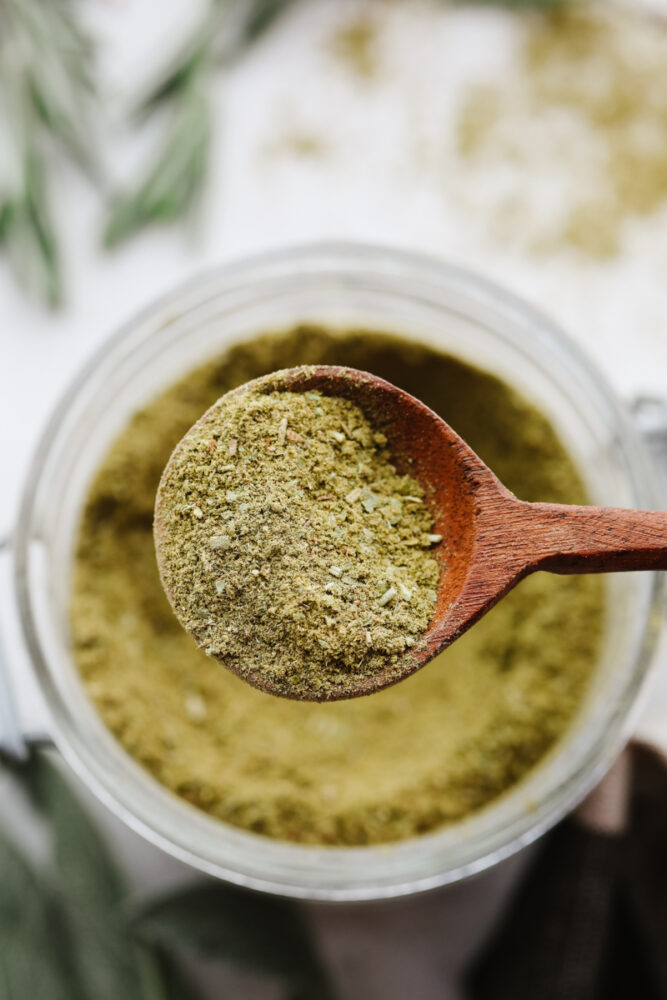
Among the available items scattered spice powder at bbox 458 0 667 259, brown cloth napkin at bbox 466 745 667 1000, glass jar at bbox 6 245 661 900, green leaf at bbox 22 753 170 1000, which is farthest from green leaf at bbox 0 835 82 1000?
scattered spice powder at bbox 458 0 667 259

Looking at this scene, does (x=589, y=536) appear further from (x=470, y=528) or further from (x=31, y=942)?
(x=31, y=942)

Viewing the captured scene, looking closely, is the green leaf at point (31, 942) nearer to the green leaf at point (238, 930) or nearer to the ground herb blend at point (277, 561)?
the green leaf at point (238, 930)

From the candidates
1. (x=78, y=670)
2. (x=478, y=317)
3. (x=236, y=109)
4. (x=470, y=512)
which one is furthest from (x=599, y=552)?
(x=236, y=109)

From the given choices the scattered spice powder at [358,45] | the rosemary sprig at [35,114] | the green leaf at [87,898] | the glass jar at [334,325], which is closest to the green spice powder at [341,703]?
the glass jar at [334,325]

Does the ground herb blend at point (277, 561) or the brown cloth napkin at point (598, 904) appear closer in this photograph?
the ground herb blend at point (277, 561)

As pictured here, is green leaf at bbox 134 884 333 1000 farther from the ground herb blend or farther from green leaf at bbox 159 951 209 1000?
the ground herb blend

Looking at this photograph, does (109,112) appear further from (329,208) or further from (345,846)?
(345,846)
